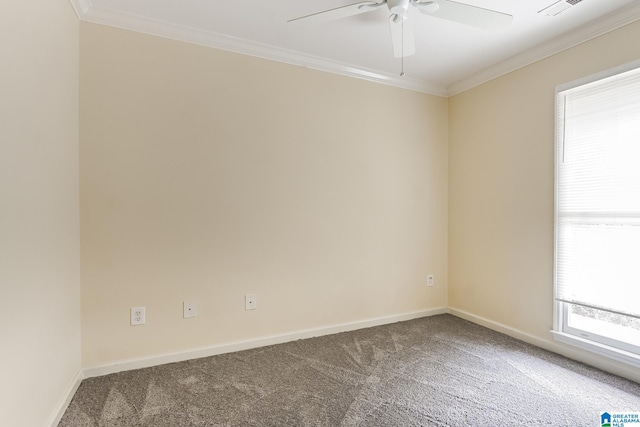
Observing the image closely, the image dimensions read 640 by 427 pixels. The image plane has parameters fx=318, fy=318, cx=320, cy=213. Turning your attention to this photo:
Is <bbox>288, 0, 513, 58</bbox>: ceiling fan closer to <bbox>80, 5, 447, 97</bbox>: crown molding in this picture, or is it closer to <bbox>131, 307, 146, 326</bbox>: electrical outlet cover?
<bbox>80, 5, 447, 97</bbox>: crown molding

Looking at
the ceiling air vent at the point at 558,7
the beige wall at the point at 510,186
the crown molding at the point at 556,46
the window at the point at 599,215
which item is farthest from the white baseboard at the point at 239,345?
the ceiling air vent at the point at 558,7

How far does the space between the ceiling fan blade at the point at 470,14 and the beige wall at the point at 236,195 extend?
126 centimetres

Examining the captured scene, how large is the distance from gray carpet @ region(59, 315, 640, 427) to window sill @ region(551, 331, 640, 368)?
126 millimetres

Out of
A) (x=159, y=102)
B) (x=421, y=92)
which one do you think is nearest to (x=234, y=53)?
(x=159, y=102)

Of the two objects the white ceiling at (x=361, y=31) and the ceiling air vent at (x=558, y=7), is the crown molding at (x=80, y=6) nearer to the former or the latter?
the white ceiling at (x=361, y=31)

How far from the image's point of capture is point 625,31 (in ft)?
6.89

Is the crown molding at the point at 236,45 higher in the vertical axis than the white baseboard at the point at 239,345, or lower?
higher

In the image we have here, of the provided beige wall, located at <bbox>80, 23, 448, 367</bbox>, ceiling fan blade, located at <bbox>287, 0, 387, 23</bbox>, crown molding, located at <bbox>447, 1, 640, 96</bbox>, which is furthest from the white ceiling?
ceiling fan blade, located at <bbox>287, 0, 387, 23</bbox>

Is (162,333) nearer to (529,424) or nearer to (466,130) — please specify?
(529,424)

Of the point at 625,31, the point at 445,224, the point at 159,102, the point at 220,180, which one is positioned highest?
the point at 625,31

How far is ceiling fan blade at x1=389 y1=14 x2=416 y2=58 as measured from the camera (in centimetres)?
187

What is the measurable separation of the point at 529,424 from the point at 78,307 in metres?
2.71

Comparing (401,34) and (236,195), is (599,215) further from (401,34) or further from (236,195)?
(236,195)

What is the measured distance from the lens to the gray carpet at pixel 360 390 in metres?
1.71
